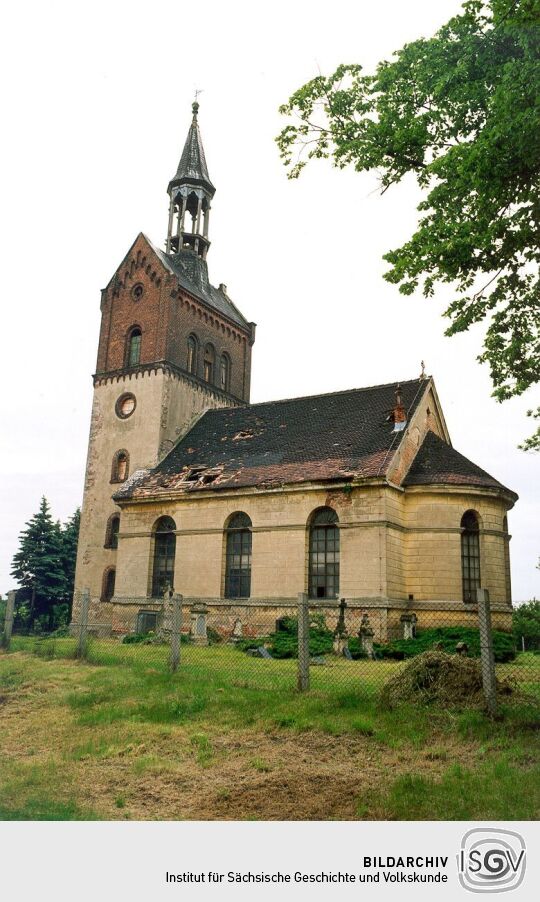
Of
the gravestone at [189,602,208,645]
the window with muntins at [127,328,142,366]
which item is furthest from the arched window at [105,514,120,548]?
the gravestone at [189,602,208,645]

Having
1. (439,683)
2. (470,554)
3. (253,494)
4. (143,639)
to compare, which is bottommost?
(439,683)

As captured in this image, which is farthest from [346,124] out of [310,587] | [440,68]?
[310,587]

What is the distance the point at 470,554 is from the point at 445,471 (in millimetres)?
2866

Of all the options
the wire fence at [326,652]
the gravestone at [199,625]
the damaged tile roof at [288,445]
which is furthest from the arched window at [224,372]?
the gravestone at [199,625]

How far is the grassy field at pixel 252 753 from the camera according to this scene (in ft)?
23.2

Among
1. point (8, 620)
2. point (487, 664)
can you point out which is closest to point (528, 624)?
point (487, 664)

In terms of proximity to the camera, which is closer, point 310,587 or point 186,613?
point 310,587

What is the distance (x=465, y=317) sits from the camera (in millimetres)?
11672

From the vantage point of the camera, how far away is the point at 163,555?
27594 millimetres

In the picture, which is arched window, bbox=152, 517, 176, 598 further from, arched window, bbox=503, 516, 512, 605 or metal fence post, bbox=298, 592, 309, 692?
metal fence post, bbox=298, 592, 309, 692

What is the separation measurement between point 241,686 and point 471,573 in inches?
524

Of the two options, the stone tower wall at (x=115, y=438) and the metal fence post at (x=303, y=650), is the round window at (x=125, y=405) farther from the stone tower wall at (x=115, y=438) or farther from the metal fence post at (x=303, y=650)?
the metal fence post at (x=303, y=650)

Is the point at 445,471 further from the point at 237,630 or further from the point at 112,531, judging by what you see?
the point at 112,531

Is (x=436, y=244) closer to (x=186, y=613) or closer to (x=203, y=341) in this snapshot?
(x=186, y=613)
